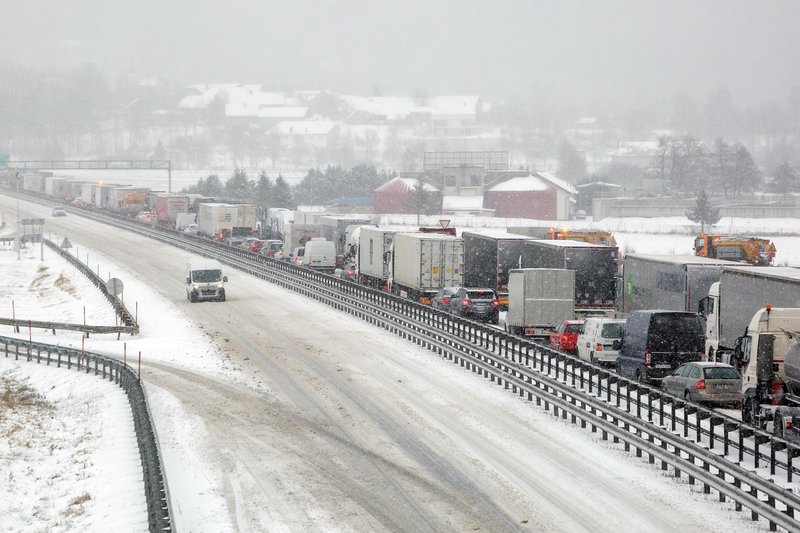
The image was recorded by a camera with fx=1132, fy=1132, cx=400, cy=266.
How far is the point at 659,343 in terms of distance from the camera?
31.6 meters

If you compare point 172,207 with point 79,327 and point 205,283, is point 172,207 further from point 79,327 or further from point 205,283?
point 79,327

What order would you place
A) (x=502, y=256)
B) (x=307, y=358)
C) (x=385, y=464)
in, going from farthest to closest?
(x=502, y=256), (x=307, y=358), (x=385, y=464)

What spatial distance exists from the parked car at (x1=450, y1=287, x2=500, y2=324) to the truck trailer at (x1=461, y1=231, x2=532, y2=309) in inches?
140

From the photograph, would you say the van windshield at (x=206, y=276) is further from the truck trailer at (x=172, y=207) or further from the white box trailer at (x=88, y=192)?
the white box trailer at (x=88, y=192)

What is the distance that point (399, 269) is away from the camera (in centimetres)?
5650

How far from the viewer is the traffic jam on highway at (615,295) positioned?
27.2 metres

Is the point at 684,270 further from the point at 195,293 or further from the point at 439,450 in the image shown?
the point at 195,293

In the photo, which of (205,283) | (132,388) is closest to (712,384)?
(132,388)

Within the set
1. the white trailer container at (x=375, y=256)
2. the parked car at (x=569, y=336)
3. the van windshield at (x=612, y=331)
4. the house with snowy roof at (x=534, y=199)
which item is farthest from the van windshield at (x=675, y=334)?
the house with snowy roof at (x=534, y=199)

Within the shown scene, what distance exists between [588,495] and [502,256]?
99.1 ft

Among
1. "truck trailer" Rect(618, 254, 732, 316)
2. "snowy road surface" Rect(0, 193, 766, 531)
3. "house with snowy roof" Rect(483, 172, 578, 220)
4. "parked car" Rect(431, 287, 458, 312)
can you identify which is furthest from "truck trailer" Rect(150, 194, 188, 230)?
"truck trailer" Rect(618, 254, 732, 316)

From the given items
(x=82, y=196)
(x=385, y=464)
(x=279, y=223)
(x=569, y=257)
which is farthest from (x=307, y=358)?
(x=82, y=196)

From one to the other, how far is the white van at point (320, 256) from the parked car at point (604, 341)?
37210mm

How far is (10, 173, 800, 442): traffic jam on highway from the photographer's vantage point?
2725 cm
